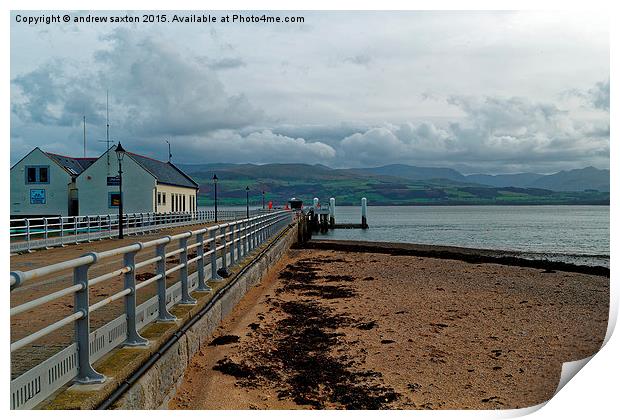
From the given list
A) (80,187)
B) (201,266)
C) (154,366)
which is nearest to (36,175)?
(80,187)

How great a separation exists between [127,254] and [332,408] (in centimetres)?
265

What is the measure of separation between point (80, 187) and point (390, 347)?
37759mm

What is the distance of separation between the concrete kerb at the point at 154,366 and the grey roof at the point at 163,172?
35852mm

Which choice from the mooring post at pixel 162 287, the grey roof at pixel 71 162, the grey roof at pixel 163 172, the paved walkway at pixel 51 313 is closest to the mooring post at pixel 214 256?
the paved walkway at pixel 51 313

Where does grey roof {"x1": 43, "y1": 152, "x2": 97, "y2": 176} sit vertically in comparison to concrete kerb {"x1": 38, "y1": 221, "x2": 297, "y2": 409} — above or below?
above

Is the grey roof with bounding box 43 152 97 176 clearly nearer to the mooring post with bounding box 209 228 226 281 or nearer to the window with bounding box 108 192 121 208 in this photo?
the window with bounding box 108 192 121 208

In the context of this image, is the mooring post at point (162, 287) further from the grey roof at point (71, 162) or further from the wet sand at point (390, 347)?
the grey roof at point (71, 162)

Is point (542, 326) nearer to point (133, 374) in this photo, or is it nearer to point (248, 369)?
point (248, 369)

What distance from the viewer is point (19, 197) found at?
42.2 m

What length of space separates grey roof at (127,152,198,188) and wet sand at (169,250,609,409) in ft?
96.2

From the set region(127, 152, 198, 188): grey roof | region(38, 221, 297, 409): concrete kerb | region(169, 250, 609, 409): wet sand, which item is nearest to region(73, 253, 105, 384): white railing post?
region(38, 221, 297, 409): concrete kerb

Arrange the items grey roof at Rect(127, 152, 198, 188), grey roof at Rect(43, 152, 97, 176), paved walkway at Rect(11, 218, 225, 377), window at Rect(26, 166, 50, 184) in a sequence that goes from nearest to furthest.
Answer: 1. paved walkway at Rect(11, 218, 225, 377)
2. window at Rect(26, 166, 50, 184)
3. grey roof at Rect(127, 152, 198, 188)
4. grey roof at Rect(43, 152, 97, 176)

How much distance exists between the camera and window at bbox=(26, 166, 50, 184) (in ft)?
140

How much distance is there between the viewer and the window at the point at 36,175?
4266cm
